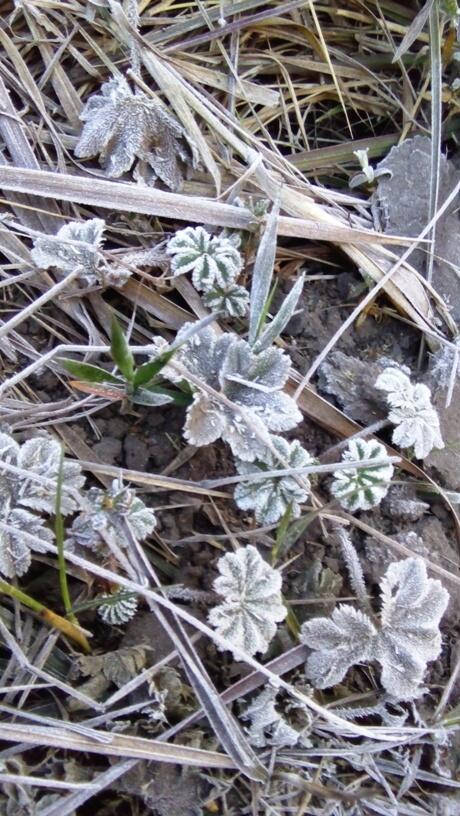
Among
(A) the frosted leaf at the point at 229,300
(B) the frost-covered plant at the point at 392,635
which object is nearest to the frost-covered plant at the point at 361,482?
(B) the frost-covered plant at the point at 392,635

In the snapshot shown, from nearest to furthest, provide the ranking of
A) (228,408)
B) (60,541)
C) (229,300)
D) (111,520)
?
(60,541)
(111,520)
(228,408)
(229,300)

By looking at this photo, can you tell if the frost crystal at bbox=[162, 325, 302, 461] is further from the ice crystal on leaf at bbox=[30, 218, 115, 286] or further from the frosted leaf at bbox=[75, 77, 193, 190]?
Answer: the frosted leaf at bbox=[75, 77, 193, 190]

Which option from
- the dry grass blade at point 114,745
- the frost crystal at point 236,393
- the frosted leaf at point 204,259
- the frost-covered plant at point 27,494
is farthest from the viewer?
the frosted leaf at point 204,259

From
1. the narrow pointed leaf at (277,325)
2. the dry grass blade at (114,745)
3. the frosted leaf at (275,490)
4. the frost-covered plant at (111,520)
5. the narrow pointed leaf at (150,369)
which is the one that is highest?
the narrow pointed leaf at (150,369)

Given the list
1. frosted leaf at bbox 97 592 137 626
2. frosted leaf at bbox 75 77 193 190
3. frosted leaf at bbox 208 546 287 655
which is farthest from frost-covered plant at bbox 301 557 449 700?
frosted leaf at bbox 75 77 193 190

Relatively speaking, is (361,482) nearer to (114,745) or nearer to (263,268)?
(263,268)

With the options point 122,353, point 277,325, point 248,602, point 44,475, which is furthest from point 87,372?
point 248,602

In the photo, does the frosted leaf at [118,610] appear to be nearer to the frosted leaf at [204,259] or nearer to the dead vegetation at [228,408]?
the dead vegetation at [228,408]
